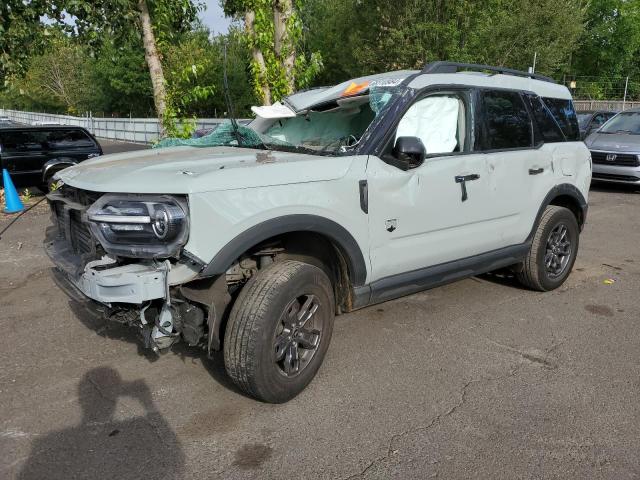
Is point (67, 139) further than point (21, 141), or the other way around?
point (67, 139)

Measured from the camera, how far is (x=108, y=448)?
2836 millimetres

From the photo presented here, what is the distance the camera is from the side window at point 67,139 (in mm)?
11695

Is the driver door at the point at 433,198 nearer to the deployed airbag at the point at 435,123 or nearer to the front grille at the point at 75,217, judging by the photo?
the deployed airbag at the point at 435,123

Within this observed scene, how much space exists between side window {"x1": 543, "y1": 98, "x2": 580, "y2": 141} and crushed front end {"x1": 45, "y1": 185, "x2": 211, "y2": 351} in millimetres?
3651

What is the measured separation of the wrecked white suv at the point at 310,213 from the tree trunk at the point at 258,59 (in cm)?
324

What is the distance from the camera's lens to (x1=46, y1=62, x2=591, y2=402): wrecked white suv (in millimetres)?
2816

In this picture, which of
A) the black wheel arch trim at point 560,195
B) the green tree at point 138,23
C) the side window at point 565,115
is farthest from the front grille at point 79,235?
the green tree at point 138,23

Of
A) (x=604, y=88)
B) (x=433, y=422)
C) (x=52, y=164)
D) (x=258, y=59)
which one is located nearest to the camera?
(x=433, y=422)

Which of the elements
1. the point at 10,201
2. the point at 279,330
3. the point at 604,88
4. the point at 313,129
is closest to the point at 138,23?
the point at 10,201

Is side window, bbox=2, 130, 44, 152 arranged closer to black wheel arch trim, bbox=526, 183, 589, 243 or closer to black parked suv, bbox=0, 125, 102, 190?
black parked suv, bbox=0, 125, 102, 190

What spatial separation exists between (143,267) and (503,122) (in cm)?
307

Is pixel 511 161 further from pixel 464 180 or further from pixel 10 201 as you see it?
pixel 10 201

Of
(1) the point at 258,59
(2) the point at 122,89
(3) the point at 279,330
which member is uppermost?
(2) the point at 122,89

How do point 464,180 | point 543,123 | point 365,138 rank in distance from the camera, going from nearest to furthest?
point 365,138
point 464,180
point 543,123
